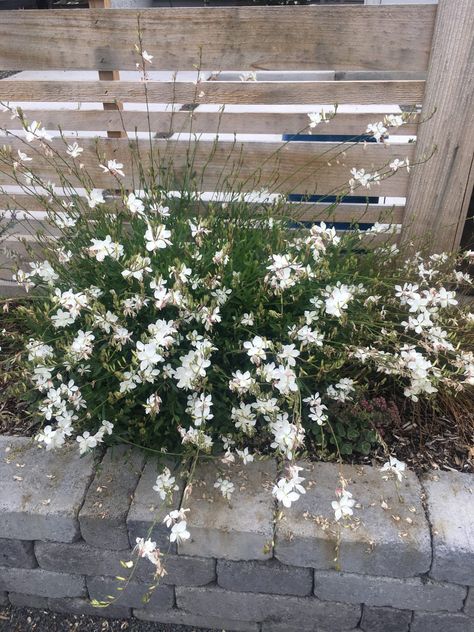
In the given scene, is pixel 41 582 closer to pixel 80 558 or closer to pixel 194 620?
pixel 80 558

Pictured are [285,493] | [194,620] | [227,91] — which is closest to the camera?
[285,493]

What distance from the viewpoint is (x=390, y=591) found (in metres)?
1.78

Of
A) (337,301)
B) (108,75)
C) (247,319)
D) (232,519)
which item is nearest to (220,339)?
(247,319)

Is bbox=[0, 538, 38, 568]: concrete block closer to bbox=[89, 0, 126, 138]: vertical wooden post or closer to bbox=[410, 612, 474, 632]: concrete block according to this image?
bbox=[410, 612, 474, 632]: concrete block

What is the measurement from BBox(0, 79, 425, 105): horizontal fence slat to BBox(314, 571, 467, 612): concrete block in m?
1.78

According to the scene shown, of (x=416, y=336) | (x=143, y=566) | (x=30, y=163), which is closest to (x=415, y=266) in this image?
(x=416, y=336)

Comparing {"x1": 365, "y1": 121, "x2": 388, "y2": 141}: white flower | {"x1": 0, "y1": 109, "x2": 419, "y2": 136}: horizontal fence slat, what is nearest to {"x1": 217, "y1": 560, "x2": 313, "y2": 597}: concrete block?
{"x1": 365, "y1": 121, "x2": 388, "y2": 141}: white flower

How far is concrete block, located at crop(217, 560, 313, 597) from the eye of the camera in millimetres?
1791

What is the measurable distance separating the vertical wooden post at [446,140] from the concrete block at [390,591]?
1.36m

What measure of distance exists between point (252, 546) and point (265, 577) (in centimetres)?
14

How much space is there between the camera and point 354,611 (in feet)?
6.10

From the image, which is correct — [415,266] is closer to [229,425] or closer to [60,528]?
[229,425]

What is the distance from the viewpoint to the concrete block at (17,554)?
1.92 metres

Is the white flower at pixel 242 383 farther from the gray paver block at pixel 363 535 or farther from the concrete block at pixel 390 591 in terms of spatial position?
the concrete block at pixel 390 591
